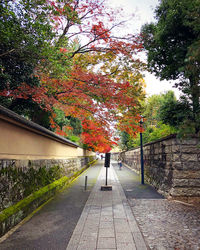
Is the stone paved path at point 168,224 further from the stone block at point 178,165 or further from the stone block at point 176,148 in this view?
the stone block at point 176,148

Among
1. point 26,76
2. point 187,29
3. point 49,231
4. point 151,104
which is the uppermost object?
point 151,104

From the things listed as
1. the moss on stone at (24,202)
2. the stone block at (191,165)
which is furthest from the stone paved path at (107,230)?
the stone block at (191,165)

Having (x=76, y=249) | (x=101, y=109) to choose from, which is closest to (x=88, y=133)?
(x=101, y=109)

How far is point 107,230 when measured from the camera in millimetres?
3936

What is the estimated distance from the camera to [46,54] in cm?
444

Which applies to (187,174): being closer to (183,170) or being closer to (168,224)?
(183,170)

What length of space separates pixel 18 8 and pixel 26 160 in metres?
4.38

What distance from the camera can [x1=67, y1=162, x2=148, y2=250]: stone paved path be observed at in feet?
10.8

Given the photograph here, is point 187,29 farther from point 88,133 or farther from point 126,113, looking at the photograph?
point 88,133

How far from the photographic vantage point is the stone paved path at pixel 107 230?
3281mm

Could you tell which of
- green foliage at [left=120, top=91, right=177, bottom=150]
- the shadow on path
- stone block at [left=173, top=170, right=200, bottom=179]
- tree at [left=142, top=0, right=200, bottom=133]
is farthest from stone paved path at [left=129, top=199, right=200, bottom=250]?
green foliage at [left=120, top=91, right=177, bottom=150]

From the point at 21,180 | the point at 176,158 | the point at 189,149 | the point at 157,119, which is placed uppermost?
the point at 157,119

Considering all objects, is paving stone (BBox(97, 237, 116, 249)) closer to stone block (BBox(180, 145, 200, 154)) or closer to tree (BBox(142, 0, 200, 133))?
tree (BBox(142, 0, 200, 133))

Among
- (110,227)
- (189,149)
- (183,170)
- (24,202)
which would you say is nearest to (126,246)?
(110,227)
